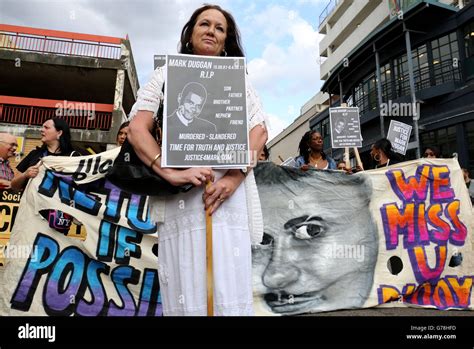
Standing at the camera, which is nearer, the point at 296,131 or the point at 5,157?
the point at 5,157

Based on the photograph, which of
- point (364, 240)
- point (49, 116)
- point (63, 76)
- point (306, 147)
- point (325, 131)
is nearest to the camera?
point (364, 240)

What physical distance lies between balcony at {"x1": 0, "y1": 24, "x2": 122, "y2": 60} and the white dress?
16818mm

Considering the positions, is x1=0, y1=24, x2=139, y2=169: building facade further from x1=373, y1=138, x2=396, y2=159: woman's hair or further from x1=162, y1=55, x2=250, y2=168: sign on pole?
x1=162, y1=55, x2=250, y2=168: sign on pole

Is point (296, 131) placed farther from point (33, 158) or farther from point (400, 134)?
point (33, 158)

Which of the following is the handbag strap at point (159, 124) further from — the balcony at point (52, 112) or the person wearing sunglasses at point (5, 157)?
the balcony at point (52, 112)

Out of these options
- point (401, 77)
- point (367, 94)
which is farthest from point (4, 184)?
point (367, 94)

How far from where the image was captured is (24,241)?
3557mm

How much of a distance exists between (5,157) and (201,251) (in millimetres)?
3583

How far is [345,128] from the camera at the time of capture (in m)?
6.72

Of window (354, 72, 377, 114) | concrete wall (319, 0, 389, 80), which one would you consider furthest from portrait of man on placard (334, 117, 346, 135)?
concrete wall (319, 0, 389, 80)

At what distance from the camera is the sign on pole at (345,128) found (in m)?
6.64

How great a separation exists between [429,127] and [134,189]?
19.1 meters

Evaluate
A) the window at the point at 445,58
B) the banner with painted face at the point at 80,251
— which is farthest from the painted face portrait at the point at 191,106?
the window at the point at 445,58

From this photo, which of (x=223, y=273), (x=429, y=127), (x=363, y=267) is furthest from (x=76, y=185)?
(x=429, y=127)
